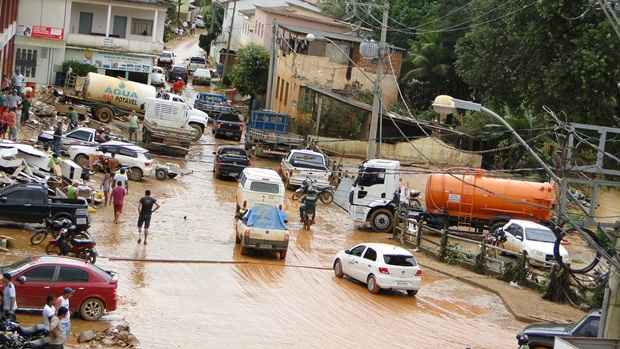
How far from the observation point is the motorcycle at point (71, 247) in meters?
29.6

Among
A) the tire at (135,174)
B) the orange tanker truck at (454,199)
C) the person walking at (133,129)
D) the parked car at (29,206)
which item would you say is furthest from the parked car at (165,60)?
the parked car at (29,206)

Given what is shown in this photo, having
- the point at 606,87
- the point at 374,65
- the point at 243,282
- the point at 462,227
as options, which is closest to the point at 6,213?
the point at 243,282

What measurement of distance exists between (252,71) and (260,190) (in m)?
38.2

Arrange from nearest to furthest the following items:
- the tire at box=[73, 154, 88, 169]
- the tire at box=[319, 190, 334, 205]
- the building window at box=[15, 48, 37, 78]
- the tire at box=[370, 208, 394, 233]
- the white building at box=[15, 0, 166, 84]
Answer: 1. the tire at box=[370, 208, 394, 233]
2. the tire at box=[73, 154, 88, 169]
3. the tire at box=[319, 190, 334, 205]
4. the building window at box=[15, 48, 37, 78]
5. the white building at box=[15, 0, 166, 84]

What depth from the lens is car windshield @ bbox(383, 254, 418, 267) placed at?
103ft

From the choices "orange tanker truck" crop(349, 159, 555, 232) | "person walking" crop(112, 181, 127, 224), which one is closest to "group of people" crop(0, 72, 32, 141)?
"person walking" crop(112, 181, 127, 224)

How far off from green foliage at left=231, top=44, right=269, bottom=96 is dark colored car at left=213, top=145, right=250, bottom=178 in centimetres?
2707

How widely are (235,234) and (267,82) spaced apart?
39.2 meters

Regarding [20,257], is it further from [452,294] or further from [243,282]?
[452,294]

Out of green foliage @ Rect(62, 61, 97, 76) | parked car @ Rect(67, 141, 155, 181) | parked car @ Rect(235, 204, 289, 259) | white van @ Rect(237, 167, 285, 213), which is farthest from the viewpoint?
green foliage @ Rect(62, 61, 97, 76)

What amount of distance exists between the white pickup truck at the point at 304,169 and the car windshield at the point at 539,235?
12.2 m

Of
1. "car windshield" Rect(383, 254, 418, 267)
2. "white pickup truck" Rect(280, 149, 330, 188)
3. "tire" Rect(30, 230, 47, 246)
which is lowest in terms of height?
"tire" Rect(30, 230, 47, 246)

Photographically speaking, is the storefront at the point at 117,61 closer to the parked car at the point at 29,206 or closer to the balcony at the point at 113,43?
the balcony at the point at 113,43

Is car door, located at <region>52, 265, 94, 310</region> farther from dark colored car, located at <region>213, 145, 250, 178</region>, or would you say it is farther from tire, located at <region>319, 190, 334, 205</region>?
dark colored car, located at <region>213, 145, 250, 178</region>
